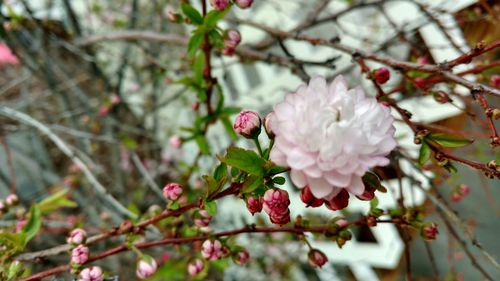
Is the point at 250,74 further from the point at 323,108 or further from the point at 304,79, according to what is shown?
the point at 323,108

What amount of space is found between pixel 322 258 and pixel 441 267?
Answer: 4.81 feet

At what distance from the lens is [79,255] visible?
64 centimetres

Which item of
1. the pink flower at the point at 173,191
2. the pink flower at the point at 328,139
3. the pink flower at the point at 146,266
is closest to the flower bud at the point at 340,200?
the pink flower at the point at 328,139

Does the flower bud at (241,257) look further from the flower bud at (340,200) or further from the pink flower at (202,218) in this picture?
the flower bud at (340,200)

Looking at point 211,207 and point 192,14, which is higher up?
point 192,14

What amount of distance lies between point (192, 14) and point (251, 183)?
406 mm

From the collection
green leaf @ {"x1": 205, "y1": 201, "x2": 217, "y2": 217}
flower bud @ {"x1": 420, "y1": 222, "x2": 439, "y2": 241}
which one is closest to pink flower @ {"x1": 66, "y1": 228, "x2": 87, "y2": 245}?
green leaf @ {"x1": 205, "y1": 201, "x2": 217, "y2": 217}

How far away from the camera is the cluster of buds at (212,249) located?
2.15 ft

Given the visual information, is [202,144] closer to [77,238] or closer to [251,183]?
[77,238]

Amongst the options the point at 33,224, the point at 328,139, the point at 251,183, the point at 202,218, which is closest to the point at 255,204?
the point at 251,183

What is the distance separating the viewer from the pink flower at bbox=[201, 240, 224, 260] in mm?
655

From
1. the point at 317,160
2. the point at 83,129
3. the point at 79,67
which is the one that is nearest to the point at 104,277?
the point at 317,160

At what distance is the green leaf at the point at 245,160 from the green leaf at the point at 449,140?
0.82 ft

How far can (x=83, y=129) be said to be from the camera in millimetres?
1961
